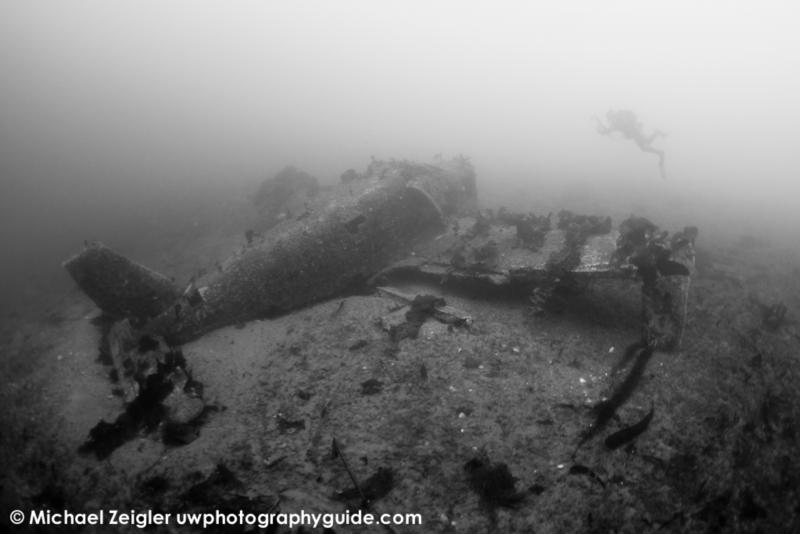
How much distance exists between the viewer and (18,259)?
1922 centimetres

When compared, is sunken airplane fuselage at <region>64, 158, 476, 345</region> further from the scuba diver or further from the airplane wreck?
the scuba diver

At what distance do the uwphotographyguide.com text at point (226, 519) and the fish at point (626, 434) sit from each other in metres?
2.72

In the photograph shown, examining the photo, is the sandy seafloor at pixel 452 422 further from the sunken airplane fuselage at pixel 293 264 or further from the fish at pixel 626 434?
the sunken airplane fuselage at pixel 293 264

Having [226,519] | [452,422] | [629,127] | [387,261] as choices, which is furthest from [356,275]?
[629,127]

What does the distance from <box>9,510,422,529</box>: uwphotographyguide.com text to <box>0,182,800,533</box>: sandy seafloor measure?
0.08m

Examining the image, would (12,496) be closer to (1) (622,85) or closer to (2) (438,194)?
(2) (438,194)

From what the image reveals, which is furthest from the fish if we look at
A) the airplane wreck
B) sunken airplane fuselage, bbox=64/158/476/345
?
sunken airplane fuselage, bbox=64/158/476/345

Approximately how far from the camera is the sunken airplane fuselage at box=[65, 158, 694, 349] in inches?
284

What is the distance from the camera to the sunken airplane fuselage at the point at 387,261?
7.20 m

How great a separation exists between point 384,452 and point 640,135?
27204mm

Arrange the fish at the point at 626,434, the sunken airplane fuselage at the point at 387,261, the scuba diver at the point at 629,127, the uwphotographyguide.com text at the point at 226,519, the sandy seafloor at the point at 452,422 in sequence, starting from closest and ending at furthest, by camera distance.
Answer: the uwphotographyguide.com text at the point at 226,519 → the sandy seafloor at the point at 452,422 → the fish at the point at 626,434 → the sunken airplane fuselage at the point at 387,261 → the scuba diver at the point at 629,127

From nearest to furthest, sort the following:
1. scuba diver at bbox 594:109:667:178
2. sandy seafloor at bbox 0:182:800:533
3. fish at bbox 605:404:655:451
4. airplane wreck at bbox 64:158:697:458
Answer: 1. sandy seafloor at bbox 0:182:800:533
2. fish at bbox 605:404:655:451
3. airplane wreck at bbox 64:158:697:458
4. scuba diver at bbox 594:109:667:178

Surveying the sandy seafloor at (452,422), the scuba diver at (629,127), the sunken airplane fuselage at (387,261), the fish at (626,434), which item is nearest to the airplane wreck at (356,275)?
the sunken airplane fuselage at (387,261)

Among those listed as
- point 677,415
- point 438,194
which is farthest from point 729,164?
point 677,415
